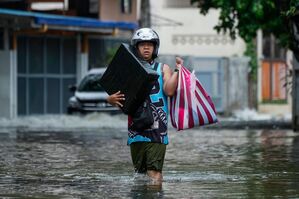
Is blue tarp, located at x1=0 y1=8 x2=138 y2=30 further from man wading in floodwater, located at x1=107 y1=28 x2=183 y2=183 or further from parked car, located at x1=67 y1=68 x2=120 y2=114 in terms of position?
man wading in floodwater, located at x1=107 y1=28 x2=183 y2=183

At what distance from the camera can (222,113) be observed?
41.7m

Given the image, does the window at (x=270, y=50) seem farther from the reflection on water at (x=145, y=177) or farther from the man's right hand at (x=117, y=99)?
the man's right hand at (x=117, y=99)

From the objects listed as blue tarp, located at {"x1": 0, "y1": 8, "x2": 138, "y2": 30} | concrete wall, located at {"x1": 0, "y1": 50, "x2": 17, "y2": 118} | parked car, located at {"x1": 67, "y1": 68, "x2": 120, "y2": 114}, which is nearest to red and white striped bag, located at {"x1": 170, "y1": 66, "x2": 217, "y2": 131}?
blue tarp, located at {"x1": 0, "y1": 8, "x2": 138, "y2": 30}

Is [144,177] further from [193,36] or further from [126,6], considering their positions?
[193,36]

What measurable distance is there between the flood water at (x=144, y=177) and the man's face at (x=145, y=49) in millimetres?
1328

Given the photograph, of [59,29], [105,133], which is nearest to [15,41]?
[59,29]

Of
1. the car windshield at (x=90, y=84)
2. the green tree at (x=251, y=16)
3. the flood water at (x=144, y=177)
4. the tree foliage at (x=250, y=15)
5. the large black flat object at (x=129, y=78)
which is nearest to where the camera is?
the flood water at (x=144, y=177)

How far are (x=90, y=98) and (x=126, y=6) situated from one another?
8.31m

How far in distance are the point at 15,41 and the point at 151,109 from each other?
24646mm

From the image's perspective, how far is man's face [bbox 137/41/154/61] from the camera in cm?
1205

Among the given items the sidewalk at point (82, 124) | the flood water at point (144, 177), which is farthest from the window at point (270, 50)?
the flood water at point (144, 177)

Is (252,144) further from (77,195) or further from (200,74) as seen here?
(200,74)

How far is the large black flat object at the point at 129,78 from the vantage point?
1178 centimetres

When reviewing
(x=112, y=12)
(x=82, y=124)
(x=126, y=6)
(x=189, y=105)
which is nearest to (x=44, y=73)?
(x=112, y=12)
